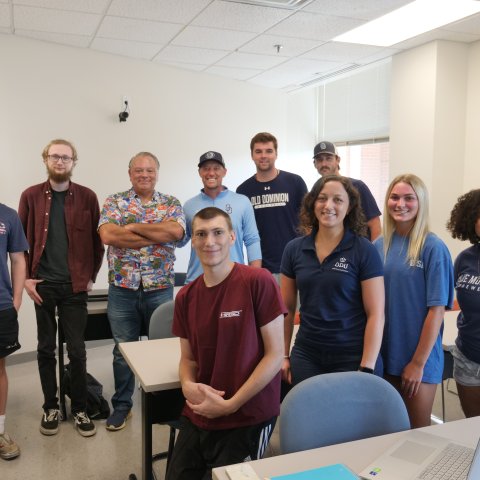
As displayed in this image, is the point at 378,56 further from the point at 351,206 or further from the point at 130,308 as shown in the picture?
the point at 130,308

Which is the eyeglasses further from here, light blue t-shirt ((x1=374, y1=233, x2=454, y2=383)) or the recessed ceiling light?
the recessed ceiling light

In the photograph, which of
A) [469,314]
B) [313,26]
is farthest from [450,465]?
[313,26]

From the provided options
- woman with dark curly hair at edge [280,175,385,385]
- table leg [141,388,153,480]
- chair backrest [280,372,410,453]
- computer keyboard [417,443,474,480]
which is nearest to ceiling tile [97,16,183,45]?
woman with dark curly hair at edge [280,175,385,385]

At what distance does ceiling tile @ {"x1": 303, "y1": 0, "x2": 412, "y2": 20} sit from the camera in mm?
3455

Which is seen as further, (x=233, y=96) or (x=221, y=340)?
(x=233, y=96)

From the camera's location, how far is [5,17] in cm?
378

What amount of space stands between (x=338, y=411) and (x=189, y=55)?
4111 millimetres

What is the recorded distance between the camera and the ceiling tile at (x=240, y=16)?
355 cm

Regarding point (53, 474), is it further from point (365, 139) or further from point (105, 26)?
point (365, 139)

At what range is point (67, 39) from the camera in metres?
4.33

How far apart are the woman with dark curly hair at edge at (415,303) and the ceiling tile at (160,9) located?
231cm

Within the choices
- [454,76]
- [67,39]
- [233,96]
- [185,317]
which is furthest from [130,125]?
[185,317]

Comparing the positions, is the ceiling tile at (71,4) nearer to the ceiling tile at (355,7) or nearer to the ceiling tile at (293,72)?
the ceiling tile at (355,7)

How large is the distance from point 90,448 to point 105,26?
10.4ft
